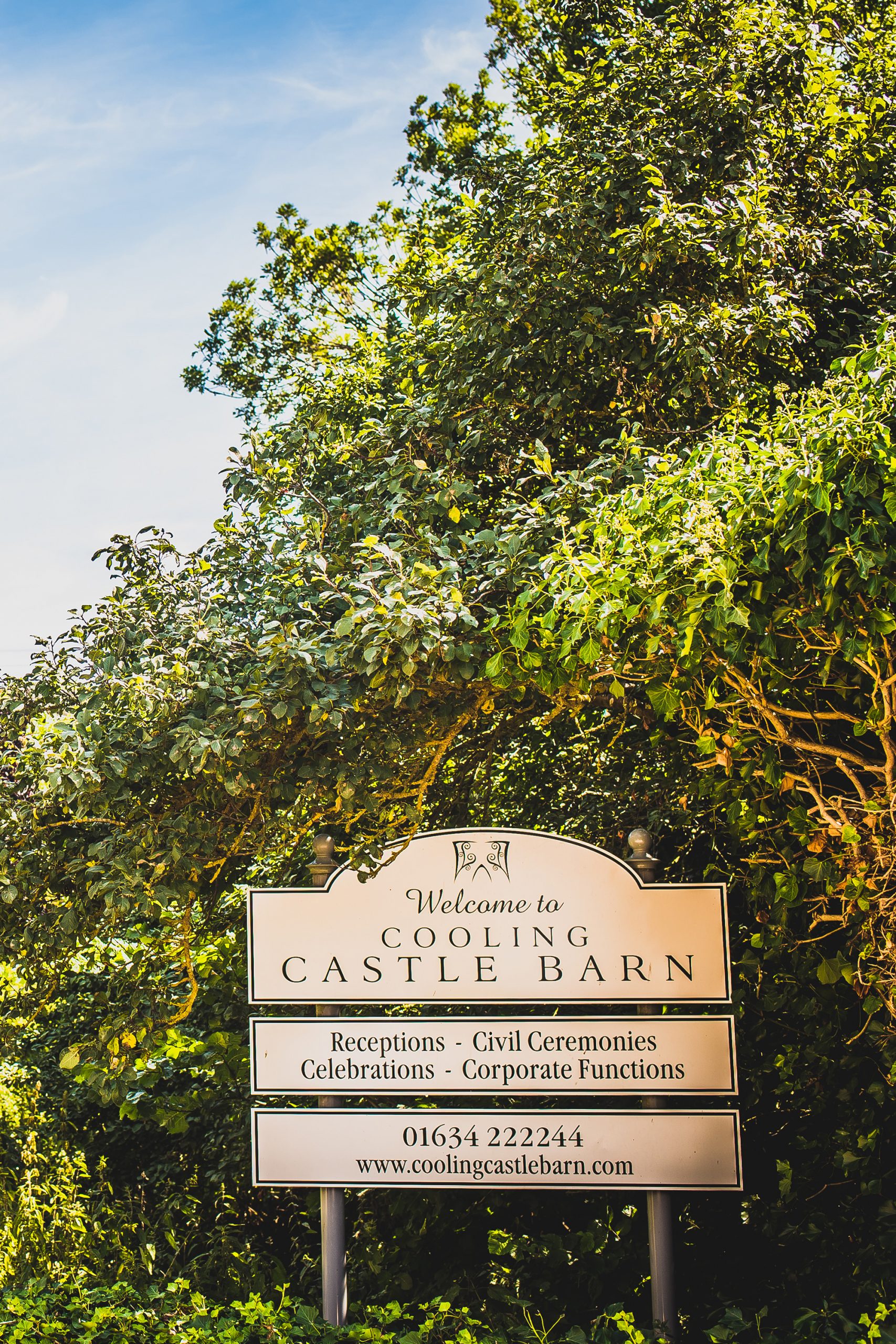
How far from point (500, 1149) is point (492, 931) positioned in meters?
0.73

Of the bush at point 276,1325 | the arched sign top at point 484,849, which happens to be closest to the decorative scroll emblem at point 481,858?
the arched sign top at point 484,849

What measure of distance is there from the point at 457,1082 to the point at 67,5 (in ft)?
14.5

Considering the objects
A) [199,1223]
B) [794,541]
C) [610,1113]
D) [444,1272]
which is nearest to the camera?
[794,541]

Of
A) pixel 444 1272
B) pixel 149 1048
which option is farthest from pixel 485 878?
pixel 444 1272

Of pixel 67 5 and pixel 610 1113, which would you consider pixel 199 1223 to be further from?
pixel 67 5

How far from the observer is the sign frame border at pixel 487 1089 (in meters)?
3.35

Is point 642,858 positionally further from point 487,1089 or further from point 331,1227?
point 331,1227

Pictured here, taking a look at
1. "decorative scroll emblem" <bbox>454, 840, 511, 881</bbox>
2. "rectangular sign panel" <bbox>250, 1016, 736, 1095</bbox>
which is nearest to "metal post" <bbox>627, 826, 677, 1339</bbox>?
"rectangular sign panel" <bbox>250, 1016, 736, 1095</bbox>

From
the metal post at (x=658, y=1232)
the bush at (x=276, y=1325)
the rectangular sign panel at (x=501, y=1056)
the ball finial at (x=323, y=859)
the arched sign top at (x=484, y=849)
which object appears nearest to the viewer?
the bush at (x=276, y=1325)

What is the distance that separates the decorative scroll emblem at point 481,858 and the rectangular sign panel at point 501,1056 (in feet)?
1.64

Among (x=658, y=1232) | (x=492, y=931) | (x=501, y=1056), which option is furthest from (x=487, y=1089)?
→ (x=658, y=1232)

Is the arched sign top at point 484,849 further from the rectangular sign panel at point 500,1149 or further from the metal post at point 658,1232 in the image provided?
the rectangular sign panel at point 500,1149

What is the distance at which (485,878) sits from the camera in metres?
3.55

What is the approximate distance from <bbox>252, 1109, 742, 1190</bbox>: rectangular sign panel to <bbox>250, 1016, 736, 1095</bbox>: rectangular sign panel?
0.29ft
